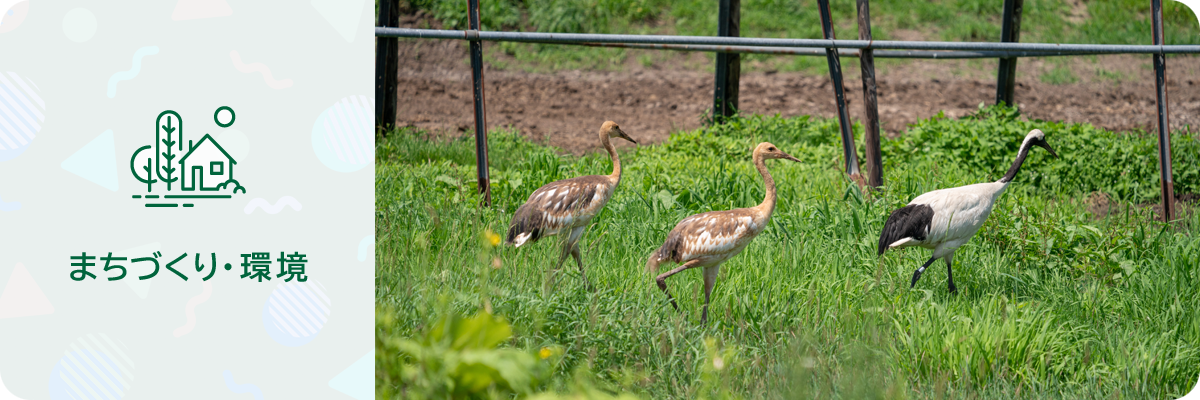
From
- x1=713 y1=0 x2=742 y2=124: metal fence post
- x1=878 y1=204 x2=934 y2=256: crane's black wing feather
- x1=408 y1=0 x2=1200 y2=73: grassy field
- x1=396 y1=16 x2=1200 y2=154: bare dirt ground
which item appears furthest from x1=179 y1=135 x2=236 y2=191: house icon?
x1=408 y1=0 x2=1200 y2=73: grassy field

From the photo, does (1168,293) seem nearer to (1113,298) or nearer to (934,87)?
(1113,298)

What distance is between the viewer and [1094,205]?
7055mm

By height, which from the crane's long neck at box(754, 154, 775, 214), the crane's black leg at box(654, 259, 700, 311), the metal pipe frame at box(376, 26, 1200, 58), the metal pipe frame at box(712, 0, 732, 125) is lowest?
the crane's black leg at box(654, 259, 700, 311)

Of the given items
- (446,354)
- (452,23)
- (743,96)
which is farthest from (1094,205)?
(452,23)

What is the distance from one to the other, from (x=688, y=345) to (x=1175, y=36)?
14884 millimetres

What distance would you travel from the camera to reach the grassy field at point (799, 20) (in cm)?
1467

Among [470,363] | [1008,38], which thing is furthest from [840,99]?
[470,363]

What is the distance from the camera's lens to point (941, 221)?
15.2ft

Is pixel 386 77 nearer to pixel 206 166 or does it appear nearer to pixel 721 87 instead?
pixel 721 87

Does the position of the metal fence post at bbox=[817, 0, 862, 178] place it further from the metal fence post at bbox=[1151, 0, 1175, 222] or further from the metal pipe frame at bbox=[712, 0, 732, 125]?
the metal pipe frame at bbox=[712, 0, 732, 125]

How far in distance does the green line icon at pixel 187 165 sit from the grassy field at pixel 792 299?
2.28ft

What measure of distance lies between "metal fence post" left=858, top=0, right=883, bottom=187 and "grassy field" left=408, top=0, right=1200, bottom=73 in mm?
8086

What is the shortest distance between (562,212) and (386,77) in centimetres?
446

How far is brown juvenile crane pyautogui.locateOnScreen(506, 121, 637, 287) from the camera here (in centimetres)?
440
